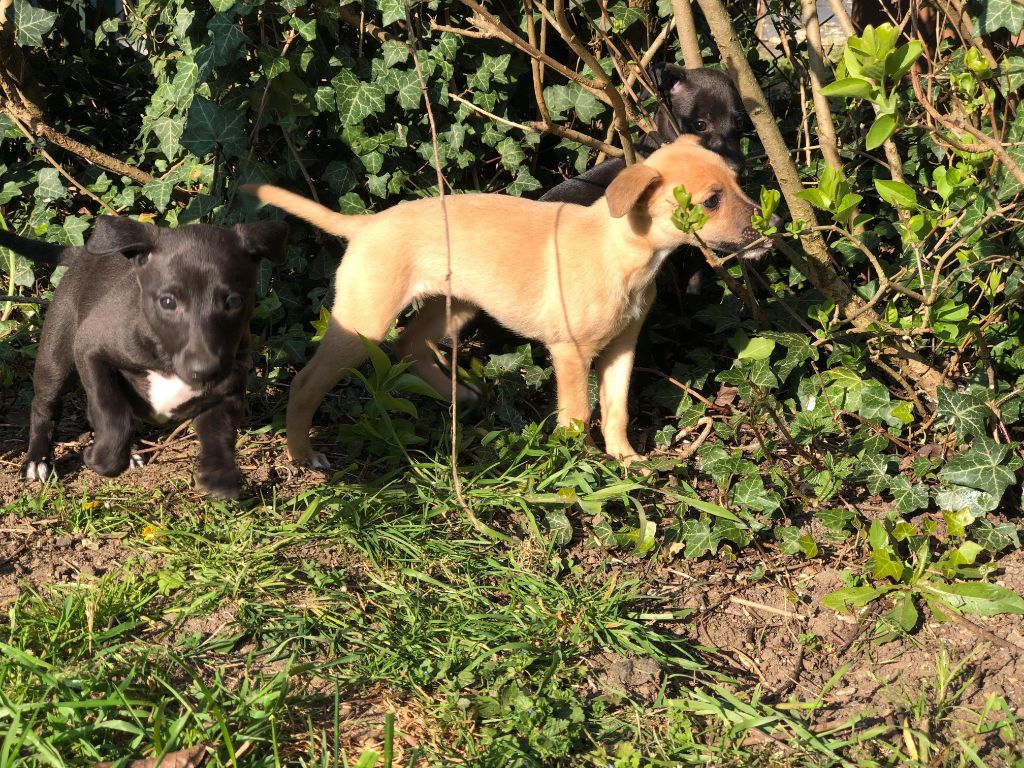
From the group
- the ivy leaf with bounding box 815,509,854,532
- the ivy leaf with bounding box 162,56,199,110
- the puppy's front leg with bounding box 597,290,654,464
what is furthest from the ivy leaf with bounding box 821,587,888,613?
the ivy leaf with bounding box 162,56,199,110

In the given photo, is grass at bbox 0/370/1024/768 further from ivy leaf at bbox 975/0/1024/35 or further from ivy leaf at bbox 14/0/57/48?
ivy leaf at bbox 14/0/57/48

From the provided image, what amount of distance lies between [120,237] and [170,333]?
0.37 meters

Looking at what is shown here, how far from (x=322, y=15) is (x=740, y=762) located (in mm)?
3690

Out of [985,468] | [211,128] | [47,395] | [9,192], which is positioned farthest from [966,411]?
[9,192]

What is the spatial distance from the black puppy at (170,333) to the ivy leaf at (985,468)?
265 cm

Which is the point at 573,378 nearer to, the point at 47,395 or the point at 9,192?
the point at 47,395

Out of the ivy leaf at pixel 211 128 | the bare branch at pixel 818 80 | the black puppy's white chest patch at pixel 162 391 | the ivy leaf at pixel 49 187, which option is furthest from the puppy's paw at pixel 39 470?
the bare branch at pixel 818 80

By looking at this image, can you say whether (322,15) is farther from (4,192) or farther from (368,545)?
(368,545)

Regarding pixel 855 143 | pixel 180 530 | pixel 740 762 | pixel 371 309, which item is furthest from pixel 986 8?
pixel 180 530

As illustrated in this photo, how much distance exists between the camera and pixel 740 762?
2.84 meters

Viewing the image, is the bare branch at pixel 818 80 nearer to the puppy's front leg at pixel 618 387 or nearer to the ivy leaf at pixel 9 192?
the puppy's front leg at pixel 618 387

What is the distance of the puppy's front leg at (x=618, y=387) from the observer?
465 cm

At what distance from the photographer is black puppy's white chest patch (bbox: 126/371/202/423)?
3.67 m

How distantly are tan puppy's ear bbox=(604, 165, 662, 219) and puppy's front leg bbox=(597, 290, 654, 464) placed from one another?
30.4 inches
